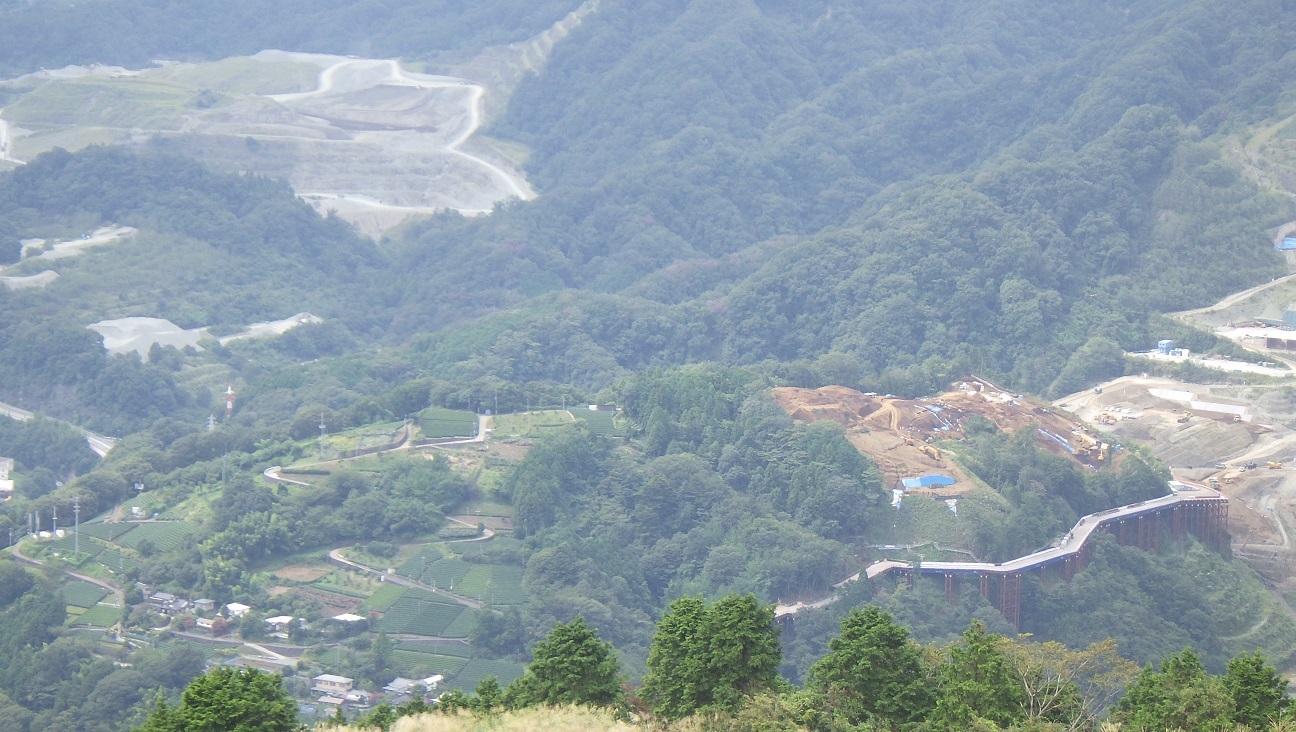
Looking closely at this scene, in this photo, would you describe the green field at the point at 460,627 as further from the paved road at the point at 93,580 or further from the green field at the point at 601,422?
the green field at the point at 601,422

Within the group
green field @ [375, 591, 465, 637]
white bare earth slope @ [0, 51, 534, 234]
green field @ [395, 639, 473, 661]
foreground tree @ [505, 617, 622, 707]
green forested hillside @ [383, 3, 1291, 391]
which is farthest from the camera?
white bare earth slope @ [0, 51, 534, 234]

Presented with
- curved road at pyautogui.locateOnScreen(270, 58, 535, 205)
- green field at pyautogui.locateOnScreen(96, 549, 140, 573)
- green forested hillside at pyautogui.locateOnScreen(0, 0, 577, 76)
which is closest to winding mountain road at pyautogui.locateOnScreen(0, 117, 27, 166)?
green forested hillside at pyautogui.locateOnScreen(0, 0, 577, 76)

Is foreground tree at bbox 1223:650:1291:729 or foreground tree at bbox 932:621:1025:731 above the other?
foreground tree at bbox 1223:650:1291:729

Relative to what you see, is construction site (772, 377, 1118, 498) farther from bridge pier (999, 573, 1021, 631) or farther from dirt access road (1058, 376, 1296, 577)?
bridge pier (999, 573, 1021, 631)

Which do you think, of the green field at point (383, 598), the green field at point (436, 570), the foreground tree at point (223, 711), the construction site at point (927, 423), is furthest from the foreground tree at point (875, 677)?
the construction site at point (927, 423)

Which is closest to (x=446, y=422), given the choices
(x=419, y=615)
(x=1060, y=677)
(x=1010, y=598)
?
(x=419, y=615)
